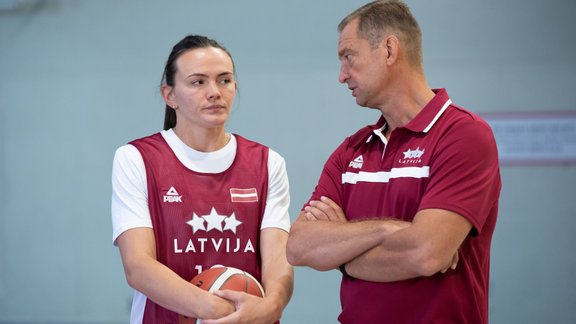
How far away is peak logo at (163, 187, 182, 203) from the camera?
2.31 meters

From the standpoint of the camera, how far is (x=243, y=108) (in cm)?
482

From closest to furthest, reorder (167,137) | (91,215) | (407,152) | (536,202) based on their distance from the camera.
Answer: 1. (407,152)
2. (167,137)
3. (536,202)
4. (91,215)

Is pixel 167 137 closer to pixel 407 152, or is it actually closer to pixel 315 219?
pixel 315 219

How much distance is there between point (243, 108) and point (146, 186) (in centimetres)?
255

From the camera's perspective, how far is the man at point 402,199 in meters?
1.81

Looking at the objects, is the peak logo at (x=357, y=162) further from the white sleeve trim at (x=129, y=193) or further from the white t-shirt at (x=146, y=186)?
the white sleeve trim at (x=129, y=193)

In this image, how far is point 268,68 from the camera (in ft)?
15.8

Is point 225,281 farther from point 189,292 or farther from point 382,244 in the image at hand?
Result: point 382,244

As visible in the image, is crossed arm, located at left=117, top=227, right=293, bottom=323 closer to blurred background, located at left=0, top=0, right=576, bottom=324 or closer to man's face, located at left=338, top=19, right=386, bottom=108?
man's face, located at left=338, top=19, right=386, bottom=108

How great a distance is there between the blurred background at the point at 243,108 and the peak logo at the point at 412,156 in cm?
270

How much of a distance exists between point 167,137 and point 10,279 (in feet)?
10.4

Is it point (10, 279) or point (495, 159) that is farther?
point (10, 279)

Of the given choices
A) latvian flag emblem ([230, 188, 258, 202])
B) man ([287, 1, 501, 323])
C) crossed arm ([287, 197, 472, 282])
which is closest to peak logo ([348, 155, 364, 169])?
man ([287, 1, 501, 323])

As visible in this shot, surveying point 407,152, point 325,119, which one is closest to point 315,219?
point 407,152
